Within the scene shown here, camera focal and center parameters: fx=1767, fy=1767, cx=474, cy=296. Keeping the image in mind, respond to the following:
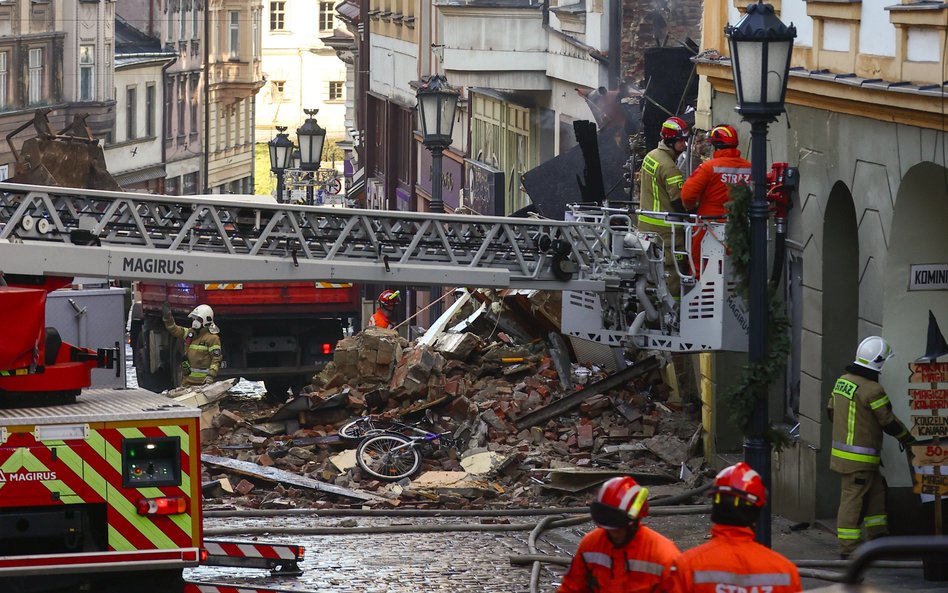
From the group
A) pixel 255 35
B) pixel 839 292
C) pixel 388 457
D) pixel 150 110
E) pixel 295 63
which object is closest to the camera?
pixel 839 292

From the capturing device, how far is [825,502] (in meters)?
13.5

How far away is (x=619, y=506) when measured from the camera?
659 cm

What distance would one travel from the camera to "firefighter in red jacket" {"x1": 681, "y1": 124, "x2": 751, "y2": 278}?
13.7 m

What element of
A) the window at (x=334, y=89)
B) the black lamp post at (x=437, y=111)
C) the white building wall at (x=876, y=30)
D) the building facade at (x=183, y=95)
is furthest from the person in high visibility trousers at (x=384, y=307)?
the window at (x=334, y=89)

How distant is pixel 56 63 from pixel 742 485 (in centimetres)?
4643

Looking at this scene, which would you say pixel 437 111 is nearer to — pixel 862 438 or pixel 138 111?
pixel 862 438

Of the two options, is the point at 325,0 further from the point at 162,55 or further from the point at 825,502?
the point at 825,502

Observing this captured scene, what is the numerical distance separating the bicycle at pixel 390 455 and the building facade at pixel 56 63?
2742 centimetres

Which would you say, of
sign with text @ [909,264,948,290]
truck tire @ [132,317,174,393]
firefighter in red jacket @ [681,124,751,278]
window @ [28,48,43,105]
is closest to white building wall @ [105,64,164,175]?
window @ [28,48,43,105]

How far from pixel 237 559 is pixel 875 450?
4.38 m

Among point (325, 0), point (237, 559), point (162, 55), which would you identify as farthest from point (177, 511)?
point (325, 0)

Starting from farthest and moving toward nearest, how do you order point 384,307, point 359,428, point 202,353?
point 384,307 < point 202,353 < point 359,428

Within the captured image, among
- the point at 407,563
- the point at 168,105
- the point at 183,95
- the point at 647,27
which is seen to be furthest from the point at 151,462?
the point at 183,95

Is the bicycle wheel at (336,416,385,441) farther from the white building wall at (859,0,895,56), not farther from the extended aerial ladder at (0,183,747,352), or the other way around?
the white building wall at (859,0,895,56)
